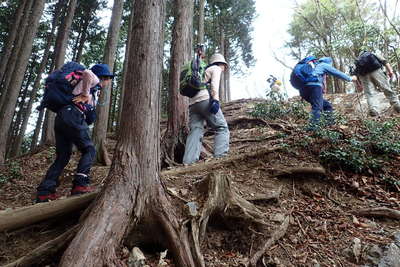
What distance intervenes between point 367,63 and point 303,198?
5.07 m

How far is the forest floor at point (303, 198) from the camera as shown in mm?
2559

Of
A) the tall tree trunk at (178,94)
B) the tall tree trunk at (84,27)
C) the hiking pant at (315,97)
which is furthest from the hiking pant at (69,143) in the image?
the tall tree trunk at (84,27)

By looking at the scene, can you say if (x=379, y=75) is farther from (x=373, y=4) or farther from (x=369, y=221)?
(x=373, y=4)

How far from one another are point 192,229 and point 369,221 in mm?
2240

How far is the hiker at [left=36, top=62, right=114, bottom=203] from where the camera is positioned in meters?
3.41

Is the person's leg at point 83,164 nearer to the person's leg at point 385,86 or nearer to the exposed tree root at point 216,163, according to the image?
the exposed tree root at point 216,163

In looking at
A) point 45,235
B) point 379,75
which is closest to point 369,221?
point 45,235

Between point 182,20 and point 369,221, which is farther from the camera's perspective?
point 182,20

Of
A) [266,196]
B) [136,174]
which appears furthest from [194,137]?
[136,174]

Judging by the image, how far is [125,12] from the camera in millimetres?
→ 17141

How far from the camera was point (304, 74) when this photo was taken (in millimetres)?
5477

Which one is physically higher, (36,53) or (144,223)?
(36,53)

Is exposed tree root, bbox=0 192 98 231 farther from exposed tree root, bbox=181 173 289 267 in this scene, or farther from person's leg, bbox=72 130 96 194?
exposed tree root, bbox=181 173 289 267

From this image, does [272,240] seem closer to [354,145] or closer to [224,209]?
[224,209]
